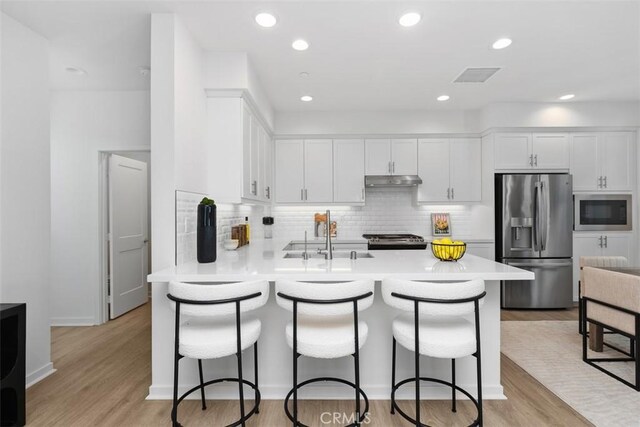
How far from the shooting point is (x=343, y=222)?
5.14 meters

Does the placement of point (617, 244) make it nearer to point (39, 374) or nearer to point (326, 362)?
point (326, 362)

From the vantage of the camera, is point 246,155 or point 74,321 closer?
point 246,155

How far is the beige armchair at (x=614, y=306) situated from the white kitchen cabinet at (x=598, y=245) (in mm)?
1833

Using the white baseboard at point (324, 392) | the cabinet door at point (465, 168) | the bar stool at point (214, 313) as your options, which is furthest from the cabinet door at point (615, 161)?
the bar stool at point (214, 313)

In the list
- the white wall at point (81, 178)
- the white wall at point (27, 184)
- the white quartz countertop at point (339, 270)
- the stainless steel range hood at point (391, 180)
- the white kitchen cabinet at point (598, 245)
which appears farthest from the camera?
the stainless steel range hood at point (391, 180)

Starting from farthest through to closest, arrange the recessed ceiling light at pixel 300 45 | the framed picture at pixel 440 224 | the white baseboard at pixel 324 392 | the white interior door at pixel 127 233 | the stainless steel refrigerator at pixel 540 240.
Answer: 1. the framed picture at pixel 440 224
2. the stainless steel refrigerator at pixel 540 240
3. the white interior door at pixel 127 233
4. the recessed ceiling light at pixel 300 45
5. the white baseboard at pixel 324 392

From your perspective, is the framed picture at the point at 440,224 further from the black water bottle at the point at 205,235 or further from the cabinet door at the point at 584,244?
the black water bottle at the point at 205,235

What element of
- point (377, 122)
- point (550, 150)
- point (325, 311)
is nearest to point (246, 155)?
point (325, 311)

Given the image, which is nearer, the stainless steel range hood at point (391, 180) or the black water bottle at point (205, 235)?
the black water bottle at point (205, 235)

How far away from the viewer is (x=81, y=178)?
3.94 meters

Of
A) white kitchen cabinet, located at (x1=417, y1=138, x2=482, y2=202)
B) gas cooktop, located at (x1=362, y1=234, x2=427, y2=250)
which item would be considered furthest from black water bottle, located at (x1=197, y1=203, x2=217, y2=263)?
white kitchen cabinet, located at (x1=417, y1=138, x2=482, y2=202)

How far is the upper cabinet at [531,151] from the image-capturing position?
455cm
